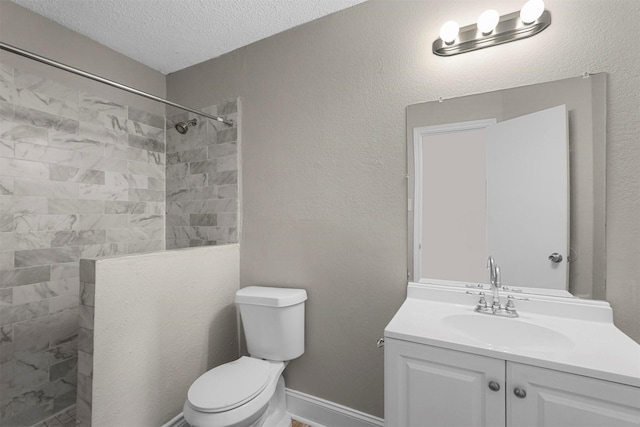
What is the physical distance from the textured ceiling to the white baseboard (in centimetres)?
230

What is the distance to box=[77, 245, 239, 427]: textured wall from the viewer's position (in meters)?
1.28

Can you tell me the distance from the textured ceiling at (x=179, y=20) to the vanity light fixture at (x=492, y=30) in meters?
0.60

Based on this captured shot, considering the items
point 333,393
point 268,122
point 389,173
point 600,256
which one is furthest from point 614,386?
point 268,122

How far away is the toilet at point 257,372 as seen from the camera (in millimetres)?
1226

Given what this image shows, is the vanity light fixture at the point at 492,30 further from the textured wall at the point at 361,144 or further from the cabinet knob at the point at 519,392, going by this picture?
the cabinet knob at the point at 519,392

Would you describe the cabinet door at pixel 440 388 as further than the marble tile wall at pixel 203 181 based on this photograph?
No

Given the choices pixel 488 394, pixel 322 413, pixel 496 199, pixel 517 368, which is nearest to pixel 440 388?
pixel 488 394

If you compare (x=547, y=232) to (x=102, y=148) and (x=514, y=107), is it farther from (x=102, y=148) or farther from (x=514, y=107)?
(x=102, y=148)

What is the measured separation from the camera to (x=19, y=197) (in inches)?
63.0

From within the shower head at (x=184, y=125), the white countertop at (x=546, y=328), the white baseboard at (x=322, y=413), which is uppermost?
the shower head at (x=184, y=125)

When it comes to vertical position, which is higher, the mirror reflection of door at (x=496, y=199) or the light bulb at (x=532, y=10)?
the light bulb at (x=532, y=10)

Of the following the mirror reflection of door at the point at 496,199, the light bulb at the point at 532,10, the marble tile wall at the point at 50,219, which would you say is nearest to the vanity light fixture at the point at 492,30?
the light bulb at the point at 532,10

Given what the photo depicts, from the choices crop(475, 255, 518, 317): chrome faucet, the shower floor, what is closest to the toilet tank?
crop(475, 255, 518, 317): chrome faucet

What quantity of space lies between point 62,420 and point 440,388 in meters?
2.18
